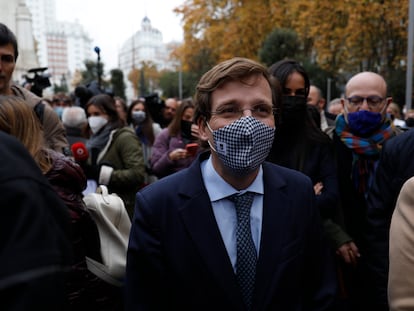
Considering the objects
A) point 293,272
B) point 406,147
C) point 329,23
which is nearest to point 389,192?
point 406,147

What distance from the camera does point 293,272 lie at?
1925mm

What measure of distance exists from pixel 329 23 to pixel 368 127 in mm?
17555

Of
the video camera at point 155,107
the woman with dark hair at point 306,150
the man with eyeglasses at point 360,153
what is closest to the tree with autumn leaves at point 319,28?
the video camera at point 155,107

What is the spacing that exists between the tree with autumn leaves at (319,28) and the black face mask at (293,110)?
1558cm

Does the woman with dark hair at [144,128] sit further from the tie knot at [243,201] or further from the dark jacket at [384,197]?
the tie knot at [243,201]

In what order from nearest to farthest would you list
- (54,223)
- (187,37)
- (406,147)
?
(54,223), (406,147), (187,37)

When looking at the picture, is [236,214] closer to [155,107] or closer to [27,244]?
[27,244]

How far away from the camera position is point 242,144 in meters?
1.96

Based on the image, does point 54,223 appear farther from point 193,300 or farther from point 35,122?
point 35,122

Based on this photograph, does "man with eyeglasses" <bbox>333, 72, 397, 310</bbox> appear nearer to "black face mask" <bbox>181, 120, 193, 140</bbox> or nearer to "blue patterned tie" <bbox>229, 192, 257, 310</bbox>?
"blue patterned tie" <bbox>229, 192, 257, 310</bbox>

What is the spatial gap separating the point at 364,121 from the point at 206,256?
1.89 metres

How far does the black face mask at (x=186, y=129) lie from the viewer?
200 inches

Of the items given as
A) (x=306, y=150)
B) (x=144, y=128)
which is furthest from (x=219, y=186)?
(x=144, y=128)

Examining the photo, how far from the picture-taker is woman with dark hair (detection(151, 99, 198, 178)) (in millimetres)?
4816
